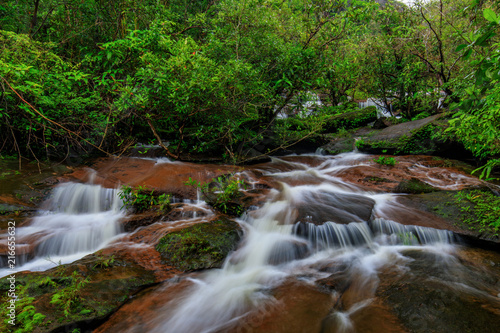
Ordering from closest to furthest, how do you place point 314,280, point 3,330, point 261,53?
point 3,330, point 314,280, point 261,53

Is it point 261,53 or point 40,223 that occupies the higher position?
point 261,53

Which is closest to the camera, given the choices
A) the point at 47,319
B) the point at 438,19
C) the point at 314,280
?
the point at 47,319

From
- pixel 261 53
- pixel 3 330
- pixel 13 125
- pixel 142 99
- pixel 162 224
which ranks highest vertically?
pixel 261 53

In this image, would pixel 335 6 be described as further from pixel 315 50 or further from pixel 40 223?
pixel 40 223

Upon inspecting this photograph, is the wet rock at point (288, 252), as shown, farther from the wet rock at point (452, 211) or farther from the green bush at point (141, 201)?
the wet rock at point (452, 211)

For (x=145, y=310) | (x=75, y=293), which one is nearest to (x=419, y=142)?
(x=145, y=310)

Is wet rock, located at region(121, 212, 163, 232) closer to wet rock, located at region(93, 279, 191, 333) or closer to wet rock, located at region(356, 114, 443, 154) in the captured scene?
wet rock, located at region(93, 279, 191, 333)

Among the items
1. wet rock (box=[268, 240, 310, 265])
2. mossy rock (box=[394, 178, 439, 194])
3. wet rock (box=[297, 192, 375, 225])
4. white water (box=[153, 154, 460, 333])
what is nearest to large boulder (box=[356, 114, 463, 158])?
mossy rock (box=[394, 178, 439, 194])

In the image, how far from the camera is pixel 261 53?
24.0 feet

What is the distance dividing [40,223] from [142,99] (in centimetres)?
307

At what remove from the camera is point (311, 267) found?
12.6ft

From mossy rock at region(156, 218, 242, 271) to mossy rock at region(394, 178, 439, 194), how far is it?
438 centimetres

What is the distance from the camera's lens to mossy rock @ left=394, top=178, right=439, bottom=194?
5926 mm

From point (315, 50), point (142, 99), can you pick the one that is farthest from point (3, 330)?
point (315, 50)
